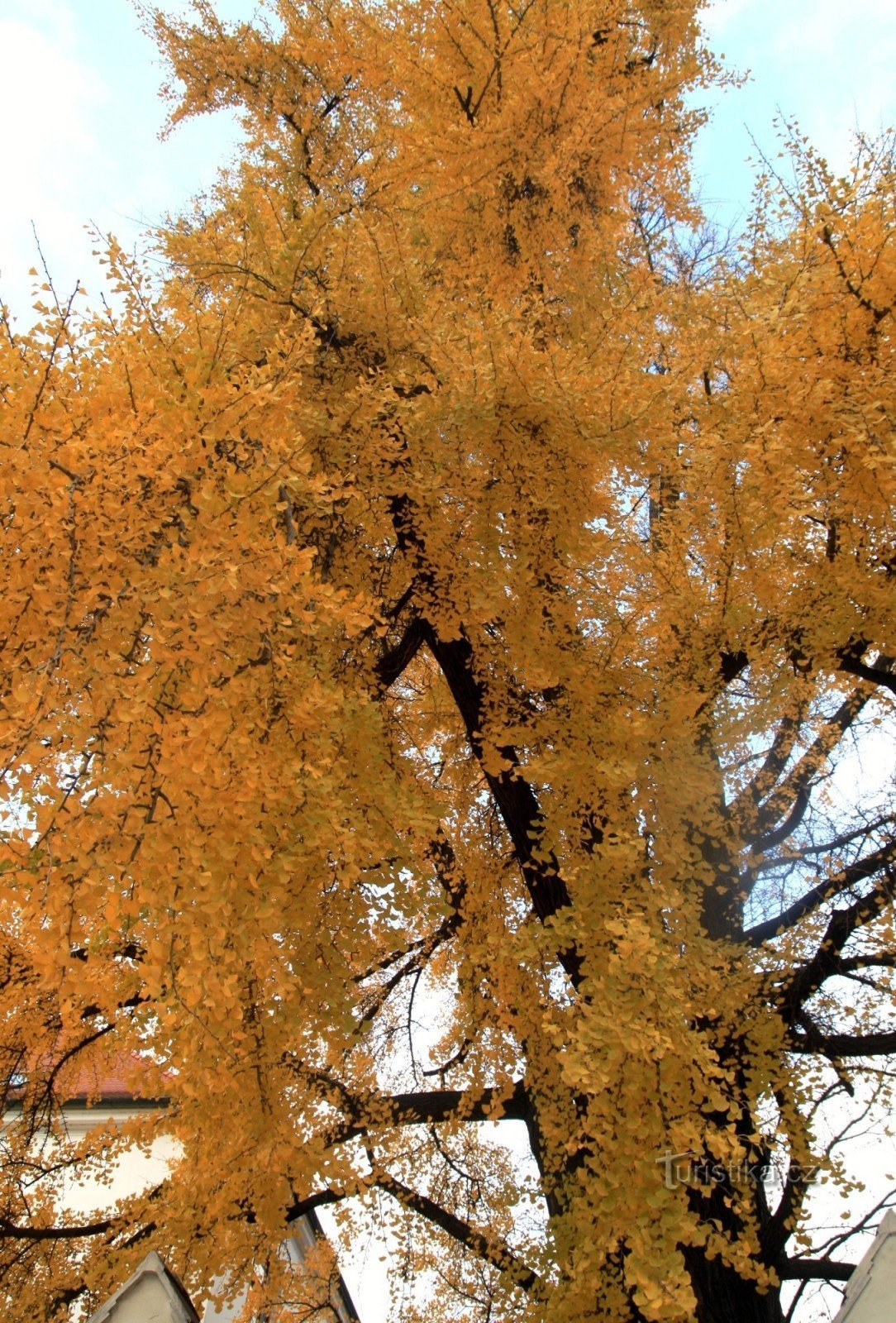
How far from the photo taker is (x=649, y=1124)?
2.95 meters

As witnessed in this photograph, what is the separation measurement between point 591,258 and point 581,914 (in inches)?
178

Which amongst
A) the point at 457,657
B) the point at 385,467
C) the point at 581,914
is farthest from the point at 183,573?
the point at 457,657

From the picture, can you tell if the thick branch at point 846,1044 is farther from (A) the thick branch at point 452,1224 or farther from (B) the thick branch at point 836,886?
(A) the thick branch at point 452,1224

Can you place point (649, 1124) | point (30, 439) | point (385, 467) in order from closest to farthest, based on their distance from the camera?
point (30, 439) → point (649, 1124) → point (385, 467)

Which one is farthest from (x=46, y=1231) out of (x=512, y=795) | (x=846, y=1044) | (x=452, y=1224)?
(x=846, y=1044)

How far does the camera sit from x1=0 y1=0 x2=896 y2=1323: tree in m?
2.54

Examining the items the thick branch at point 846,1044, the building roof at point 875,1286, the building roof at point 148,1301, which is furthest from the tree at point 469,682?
the building roof at point 875,1286

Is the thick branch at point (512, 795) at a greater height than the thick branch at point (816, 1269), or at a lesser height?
greater

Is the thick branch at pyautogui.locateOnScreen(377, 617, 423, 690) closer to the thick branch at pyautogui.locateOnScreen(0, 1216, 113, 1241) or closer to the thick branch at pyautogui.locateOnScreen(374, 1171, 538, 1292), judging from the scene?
the thick branch at pyautogui.locateOnScreen(374, 1171, 538, 1292)

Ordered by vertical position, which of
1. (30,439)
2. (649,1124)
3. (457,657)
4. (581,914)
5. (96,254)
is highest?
(96,254)

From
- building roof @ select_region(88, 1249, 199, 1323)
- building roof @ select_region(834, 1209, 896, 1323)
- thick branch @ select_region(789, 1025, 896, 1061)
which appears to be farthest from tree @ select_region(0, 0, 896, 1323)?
building roof @ select_region(834, 1209, 896, 1323)

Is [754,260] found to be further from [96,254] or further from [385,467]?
[96,254]

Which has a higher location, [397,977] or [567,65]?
[567,65]

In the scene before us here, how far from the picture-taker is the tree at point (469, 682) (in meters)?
2.54
